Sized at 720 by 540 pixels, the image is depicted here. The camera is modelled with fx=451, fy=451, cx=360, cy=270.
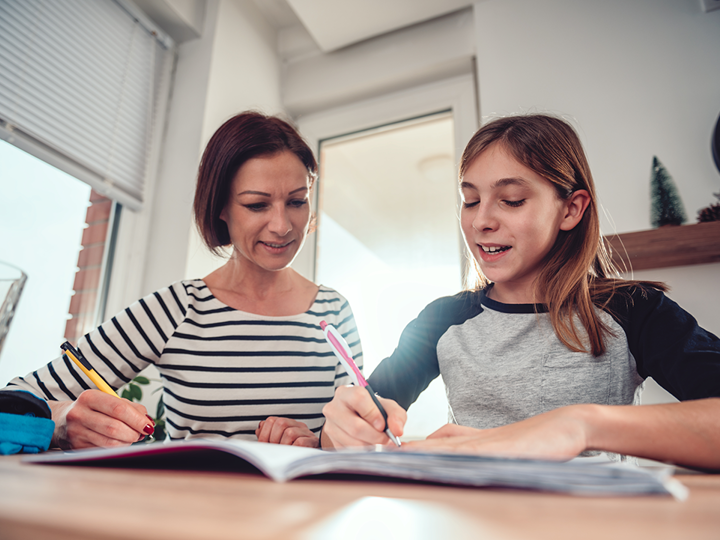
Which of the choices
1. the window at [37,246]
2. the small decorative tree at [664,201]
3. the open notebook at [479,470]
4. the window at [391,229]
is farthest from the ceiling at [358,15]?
the open notebook at [479,470]

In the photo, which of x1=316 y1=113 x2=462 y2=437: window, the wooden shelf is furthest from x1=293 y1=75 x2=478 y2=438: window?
the wooden shelf

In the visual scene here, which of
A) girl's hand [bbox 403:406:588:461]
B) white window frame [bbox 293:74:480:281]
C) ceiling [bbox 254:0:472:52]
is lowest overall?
girl's hand [bbox 403:406:588:461]

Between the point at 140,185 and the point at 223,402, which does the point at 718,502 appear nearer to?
the point at 223,402

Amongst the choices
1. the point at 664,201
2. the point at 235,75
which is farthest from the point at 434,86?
the point at 664,201

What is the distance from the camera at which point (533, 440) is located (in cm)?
37

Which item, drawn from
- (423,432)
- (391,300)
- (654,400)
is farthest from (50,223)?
(654,400)

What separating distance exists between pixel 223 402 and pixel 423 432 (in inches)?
45.5

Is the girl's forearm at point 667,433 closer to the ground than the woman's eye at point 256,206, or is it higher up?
closer to the ground

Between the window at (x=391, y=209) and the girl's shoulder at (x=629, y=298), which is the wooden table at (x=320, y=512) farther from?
the window at (x=391, y=209)

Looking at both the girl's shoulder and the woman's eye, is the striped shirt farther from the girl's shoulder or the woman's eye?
the girl's shoulder

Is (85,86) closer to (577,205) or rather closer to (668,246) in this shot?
(577,205)

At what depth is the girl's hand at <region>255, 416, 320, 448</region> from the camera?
27.5 inches

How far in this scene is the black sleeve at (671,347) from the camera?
23.8 inches

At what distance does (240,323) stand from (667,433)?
783 mm
